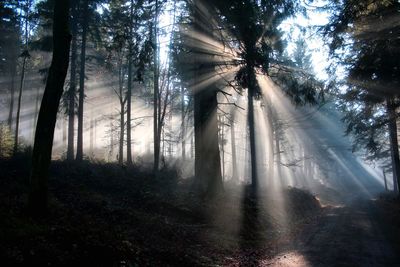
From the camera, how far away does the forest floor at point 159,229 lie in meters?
7.22

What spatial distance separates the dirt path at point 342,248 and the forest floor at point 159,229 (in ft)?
0.09

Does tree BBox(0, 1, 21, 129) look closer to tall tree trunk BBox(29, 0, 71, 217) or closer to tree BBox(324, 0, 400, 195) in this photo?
tall tree trunk BBox(29, 0, 71, 217)

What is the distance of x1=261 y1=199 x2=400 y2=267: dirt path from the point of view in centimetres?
955

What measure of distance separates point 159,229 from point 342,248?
5702mm

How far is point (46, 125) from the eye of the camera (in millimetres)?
8812

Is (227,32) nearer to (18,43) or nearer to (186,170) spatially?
(186,170)

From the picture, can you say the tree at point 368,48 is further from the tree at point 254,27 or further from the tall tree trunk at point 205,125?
the tall tree trunk at point 205,125

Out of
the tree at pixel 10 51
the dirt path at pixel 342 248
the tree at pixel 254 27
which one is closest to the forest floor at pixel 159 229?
the dirt path at pixel 342 248

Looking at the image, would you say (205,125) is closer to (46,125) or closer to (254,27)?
(254,27)

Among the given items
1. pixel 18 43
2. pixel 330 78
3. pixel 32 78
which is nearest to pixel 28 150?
pixel 330 78

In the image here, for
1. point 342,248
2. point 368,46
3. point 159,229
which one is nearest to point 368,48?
point 368,46

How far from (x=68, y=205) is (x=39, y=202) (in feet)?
11.0

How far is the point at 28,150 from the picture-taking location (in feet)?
68.6

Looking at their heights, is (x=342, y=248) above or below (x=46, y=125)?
below
